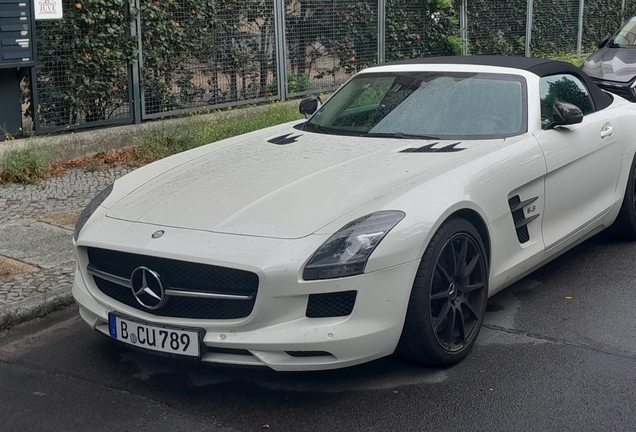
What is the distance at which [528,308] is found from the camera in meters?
5.04

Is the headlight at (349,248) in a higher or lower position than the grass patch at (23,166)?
higher

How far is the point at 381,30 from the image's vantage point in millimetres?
12828

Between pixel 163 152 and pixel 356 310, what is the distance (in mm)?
5836

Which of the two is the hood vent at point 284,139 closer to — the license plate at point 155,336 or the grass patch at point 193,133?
the license plate at point 155,336

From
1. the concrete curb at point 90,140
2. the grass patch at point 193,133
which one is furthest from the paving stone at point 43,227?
the grass patch at point 193,133

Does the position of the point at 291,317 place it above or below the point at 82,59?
below

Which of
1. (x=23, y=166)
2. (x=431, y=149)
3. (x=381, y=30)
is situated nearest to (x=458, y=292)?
(x=431, y=149)

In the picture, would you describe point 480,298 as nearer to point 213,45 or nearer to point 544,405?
point 544,405

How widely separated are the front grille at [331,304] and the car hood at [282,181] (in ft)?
1.02

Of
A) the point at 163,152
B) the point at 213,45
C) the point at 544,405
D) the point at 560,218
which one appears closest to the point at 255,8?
the point at 213,45

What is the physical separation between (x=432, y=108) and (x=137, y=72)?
517cm

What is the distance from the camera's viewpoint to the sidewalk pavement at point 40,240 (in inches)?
203

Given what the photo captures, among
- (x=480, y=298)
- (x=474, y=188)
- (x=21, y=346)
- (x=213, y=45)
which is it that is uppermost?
(x=213, y=45)

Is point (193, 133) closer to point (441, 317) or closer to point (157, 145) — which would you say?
point (157, 145)
